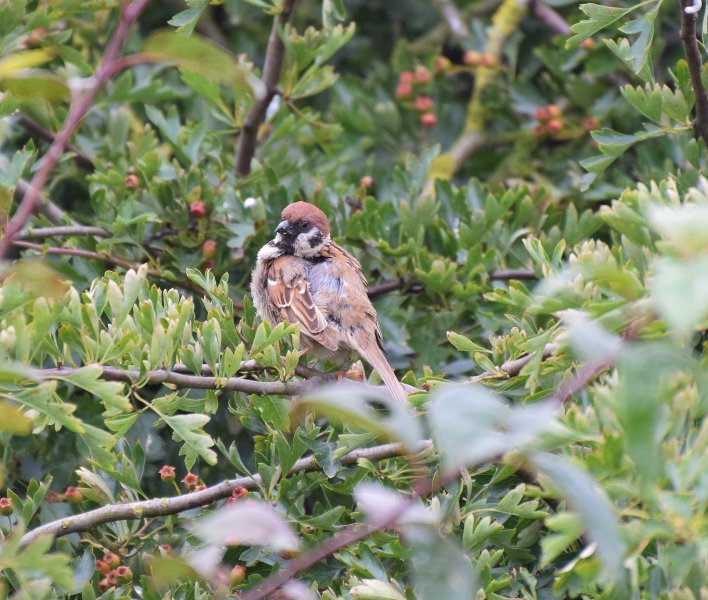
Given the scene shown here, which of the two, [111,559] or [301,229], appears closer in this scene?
[111,559]

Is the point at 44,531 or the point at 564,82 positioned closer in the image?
the point at 44,531

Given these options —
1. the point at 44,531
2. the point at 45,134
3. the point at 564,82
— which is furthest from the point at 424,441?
the point at 564,82

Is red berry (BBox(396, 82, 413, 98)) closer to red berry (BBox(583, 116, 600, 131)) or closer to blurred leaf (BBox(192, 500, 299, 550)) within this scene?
red berry (BBox(583, 116, 600, 131))

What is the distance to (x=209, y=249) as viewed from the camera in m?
3.25

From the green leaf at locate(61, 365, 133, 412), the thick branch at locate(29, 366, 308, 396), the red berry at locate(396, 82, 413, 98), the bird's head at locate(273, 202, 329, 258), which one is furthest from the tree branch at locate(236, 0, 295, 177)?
the green leaf at locate(61, 365, 133, 412)

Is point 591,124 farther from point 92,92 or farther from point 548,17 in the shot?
point 92,92

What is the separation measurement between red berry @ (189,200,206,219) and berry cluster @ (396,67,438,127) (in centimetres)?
149

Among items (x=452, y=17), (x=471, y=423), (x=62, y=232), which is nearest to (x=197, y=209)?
(x=62, y=232)

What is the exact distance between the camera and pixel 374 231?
3.32m

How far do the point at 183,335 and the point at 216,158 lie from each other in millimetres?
1427

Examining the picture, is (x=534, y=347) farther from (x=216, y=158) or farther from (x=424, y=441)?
(x=216, y=158)

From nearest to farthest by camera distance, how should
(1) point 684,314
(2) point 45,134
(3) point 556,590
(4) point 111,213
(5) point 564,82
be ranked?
(1) point 684,314, (3) point 556,590, (4) point 111,213, (2) point 45,134, (5) point 564,82

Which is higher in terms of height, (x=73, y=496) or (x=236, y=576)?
(x=236, y=576)

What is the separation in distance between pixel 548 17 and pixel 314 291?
1881 millimetres
